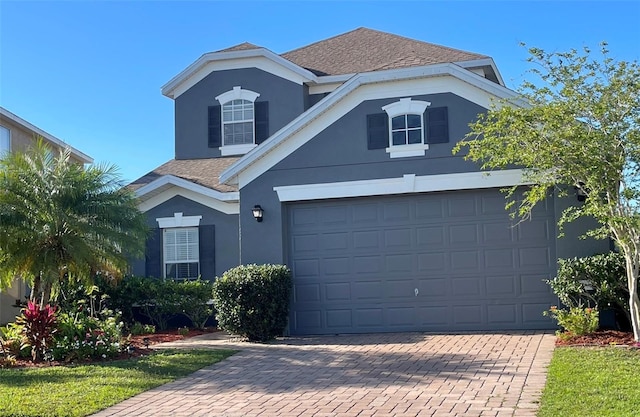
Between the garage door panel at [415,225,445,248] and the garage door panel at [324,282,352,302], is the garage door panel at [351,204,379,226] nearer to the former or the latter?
the garage door panel at [415,225,445,248]

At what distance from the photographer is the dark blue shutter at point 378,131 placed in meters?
15.0

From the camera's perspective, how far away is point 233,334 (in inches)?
586

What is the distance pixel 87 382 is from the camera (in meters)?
10.2

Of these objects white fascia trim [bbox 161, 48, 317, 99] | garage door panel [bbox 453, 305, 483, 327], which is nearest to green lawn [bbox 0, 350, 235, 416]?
garage door panel [bbox 453, 305, 483, 327]

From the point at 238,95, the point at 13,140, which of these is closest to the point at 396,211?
the point at 238,95

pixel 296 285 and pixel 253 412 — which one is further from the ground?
pixel 296 285

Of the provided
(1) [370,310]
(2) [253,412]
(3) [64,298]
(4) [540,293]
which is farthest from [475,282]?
(3) [64,298]

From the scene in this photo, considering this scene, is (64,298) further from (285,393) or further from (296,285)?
(285,393)

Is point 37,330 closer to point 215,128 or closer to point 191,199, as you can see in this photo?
point 191,199

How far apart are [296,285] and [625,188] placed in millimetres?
6781

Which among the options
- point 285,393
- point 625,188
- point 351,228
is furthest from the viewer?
point 351,228

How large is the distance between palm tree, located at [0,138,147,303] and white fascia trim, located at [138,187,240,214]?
4.42 meters

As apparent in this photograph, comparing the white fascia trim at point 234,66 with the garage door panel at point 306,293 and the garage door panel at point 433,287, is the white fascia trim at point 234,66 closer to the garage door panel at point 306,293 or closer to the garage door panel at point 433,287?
the garage door panel at point 306,293

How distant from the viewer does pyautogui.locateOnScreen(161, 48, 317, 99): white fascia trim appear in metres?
19.4
